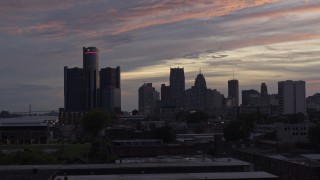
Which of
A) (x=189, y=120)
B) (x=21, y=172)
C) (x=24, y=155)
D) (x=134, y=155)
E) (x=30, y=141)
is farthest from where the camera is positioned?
(x=189, y=120)

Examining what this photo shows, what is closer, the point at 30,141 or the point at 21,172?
the point at 21,172

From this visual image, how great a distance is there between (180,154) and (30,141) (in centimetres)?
5811

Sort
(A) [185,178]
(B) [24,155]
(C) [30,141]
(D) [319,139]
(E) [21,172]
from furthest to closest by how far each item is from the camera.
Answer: (C) [30,141]
(D) [319,139]
(B) [24,155]
(E) [21,172]
(A) [185,178]

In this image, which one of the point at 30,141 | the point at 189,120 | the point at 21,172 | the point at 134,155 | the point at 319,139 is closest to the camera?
the point at 21,172

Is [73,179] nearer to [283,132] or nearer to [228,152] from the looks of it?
[228,152]

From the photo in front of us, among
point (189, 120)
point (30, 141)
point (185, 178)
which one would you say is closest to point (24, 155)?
point (185, 178)

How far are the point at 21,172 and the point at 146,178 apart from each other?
8.66 m

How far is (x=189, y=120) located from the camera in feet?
488

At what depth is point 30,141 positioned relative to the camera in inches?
4336

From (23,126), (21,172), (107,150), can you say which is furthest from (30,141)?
(21,172)

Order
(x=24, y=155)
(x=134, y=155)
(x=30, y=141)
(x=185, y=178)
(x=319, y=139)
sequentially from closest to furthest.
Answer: (x=185, y=178)
(x=24, y=155)
(x=134, y=155)
(x=319, y=139)
(x=30, y=141)

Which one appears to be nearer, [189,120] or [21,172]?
[21,172]


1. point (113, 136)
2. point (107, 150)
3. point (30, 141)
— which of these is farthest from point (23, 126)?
point (107, 150)

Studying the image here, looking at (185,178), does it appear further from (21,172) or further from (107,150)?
(107,150)
